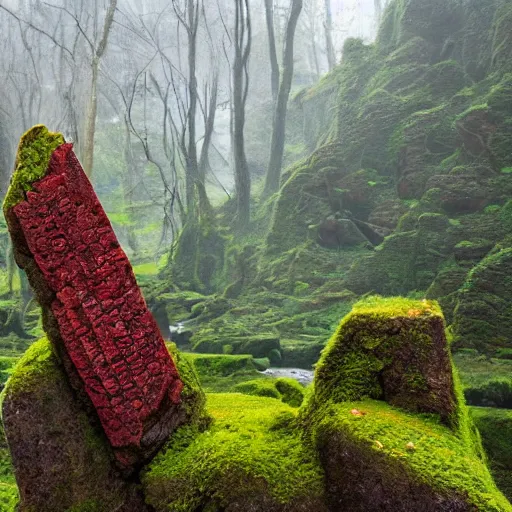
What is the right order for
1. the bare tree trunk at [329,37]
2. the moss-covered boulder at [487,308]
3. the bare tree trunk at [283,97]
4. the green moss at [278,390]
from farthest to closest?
the bare tree trunk at [329,37], the bare tree trunk at [283,97], the moss-covered boulder at [487,308], the green moss at [278,390]

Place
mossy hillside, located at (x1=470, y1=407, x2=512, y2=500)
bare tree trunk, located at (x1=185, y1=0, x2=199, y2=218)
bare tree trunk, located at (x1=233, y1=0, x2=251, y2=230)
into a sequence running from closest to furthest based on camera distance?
mossy hillside, located at (x1=470, y1=407, x2=512, y2=500) → bare tree trunk, located at (x1=233, y1=0, x2=251, y2=230) → bare tree trunk, located at (x1=185, y1=0, x2=199, y2=218)

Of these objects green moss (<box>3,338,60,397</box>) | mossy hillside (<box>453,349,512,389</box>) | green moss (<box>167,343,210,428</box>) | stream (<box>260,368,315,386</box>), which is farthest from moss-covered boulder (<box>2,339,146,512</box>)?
stream (<box>260,368,315,386</box>)

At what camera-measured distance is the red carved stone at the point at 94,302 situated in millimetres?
2766

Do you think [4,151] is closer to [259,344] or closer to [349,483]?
[259,344]

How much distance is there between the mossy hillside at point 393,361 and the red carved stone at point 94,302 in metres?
1.35

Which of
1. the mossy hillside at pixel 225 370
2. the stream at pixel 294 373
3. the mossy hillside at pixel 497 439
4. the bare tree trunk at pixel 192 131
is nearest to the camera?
the mossy hillside at pixel 497 439

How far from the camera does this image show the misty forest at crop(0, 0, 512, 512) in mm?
2775

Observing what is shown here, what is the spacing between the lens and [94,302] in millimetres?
2861

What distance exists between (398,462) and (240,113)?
61.5ft

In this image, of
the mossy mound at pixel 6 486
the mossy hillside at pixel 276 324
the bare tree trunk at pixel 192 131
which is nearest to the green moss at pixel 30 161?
the mossy mound at pixel 6 486

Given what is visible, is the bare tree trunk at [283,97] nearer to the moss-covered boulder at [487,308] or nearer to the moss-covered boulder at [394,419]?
the moss-covered boulder at [487,308]

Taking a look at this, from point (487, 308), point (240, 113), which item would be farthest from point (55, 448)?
point (240, 113)

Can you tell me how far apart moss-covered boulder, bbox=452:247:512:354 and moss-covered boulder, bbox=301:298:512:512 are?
6062 millimetres

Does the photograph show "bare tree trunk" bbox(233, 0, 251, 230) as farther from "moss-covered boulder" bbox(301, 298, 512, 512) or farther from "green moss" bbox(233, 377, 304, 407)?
"moss-covered boulder" bbox(301, 298, 512, 512)
